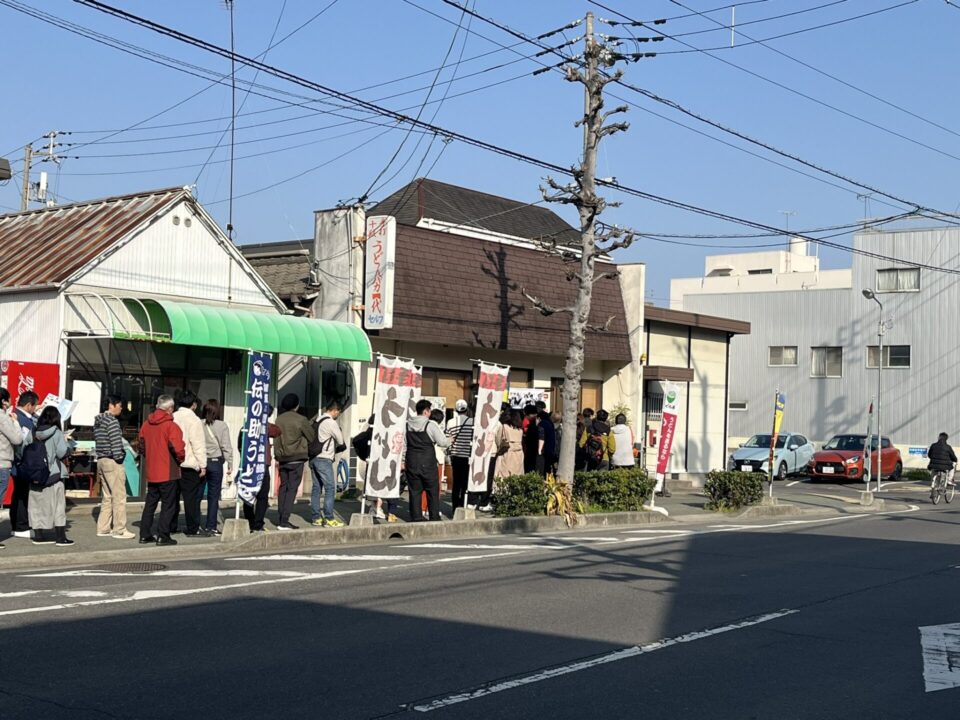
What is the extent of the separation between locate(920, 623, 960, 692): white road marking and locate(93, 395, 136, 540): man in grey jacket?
964cm

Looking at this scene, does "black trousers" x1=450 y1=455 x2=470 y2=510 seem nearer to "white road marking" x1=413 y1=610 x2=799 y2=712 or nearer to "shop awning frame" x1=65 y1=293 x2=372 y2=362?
"shop awning frame" x1=65 y1=293 x2=372 y2=362

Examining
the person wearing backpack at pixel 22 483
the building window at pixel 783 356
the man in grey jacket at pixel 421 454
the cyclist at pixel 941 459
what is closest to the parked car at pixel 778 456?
the cyclist at pixel 941 459

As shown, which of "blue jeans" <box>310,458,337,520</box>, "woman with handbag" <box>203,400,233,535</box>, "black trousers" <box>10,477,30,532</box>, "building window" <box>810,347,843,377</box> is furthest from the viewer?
"building window" <box>810,347,843,377</box>

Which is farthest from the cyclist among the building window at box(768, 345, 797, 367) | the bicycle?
the building window at box(768, 345, 797, 367)

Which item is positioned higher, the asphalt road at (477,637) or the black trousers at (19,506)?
the black trousers at (19,506)

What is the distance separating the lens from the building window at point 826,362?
158 ft

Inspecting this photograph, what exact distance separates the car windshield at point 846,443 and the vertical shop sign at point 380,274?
22.8 m

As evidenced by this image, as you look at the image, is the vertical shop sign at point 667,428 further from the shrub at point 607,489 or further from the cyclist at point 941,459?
the cyclist at point 941,459

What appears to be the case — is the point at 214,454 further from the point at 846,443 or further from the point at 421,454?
the point at 846,443

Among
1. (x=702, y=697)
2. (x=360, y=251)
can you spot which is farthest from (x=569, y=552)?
(x=360, y=251)

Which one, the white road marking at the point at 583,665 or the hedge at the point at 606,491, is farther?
the hedge at the point at 606,491

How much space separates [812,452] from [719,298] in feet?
43.6

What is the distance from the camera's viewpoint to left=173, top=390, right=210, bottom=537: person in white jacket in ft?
45.1

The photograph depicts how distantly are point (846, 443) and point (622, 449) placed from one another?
2103cm
